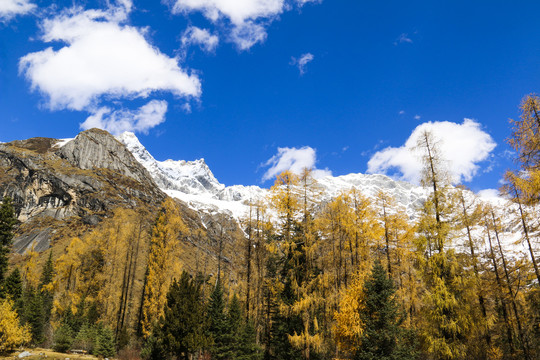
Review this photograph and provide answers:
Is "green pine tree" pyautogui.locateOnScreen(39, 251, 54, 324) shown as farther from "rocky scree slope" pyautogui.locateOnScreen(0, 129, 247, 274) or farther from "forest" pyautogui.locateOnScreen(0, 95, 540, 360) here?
"rocky scree slope" pyautogui.locateOnScreen(0, 129, 247, 274)

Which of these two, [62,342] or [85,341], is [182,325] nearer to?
[62,342]

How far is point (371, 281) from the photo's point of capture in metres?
15.4

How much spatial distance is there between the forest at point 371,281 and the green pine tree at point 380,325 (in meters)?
0.05

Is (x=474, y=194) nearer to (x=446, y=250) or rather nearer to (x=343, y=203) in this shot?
(x=446, y=250)

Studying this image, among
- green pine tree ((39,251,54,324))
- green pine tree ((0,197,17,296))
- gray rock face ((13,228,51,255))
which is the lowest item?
green pine tree ((39,251,54,324))

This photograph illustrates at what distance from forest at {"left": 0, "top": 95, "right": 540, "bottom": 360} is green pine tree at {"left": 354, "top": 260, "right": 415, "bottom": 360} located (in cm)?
5

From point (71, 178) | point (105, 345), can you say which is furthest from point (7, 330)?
point (71, 178)

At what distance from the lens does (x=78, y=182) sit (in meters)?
102

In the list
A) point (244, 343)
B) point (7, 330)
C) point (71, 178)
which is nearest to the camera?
point (7, 330)

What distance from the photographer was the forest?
43.3ft

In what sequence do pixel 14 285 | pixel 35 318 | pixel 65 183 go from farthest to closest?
1. pixel 65 183
2. pixel 14 285
3. pixel 35 318

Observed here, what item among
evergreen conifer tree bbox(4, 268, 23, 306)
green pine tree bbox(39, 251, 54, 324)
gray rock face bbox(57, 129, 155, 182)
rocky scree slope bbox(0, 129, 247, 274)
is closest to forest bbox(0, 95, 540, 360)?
evergreen conifer tree bbox(4, 268, 23, 306)

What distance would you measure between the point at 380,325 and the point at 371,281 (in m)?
1.93

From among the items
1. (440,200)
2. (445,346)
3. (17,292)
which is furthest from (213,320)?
(17,292)
